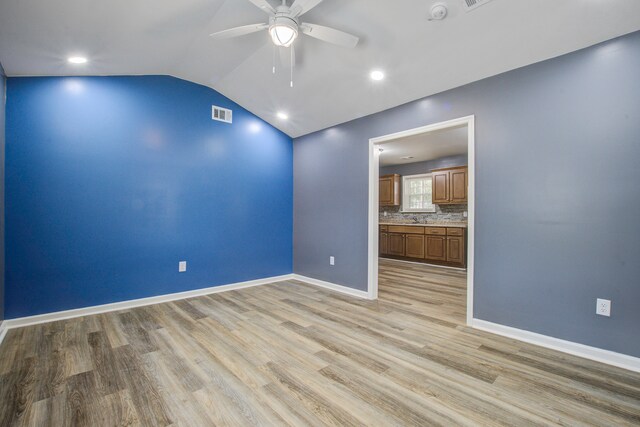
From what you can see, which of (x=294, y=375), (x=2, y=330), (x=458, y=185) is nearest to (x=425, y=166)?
(x=458, y=185)

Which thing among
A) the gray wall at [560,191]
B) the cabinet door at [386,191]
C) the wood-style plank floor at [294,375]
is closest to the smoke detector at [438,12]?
the gray wall at [560,191]

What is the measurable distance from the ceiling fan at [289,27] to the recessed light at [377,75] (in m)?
0.86

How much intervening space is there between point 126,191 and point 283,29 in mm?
2699

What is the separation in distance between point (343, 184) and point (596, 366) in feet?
10.3

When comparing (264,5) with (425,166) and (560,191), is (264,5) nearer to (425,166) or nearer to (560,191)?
(560,191)

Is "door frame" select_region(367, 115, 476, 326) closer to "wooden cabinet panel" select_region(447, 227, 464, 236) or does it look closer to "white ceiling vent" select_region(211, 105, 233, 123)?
"white ceiling vent" select_region(211, 105, 233, 123)

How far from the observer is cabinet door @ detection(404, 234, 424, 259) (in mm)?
6375

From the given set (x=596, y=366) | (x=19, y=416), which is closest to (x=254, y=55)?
(x=19, y=416)

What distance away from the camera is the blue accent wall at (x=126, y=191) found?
2893mm

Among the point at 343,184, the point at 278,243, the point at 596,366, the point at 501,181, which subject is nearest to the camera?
the point at 596,366

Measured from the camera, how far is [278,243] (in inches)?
191

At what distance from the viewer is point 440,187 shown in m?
6.42

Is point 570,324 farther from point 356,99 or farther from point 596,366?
point 356,99

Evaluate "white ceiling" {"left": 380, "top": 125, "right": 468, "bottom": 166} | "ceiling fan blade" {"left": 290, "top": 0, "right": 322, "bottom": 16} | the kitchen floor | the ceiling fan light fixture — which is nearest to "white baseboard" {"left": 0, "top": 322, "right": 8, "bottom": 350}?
the ceiling fan light fixture
